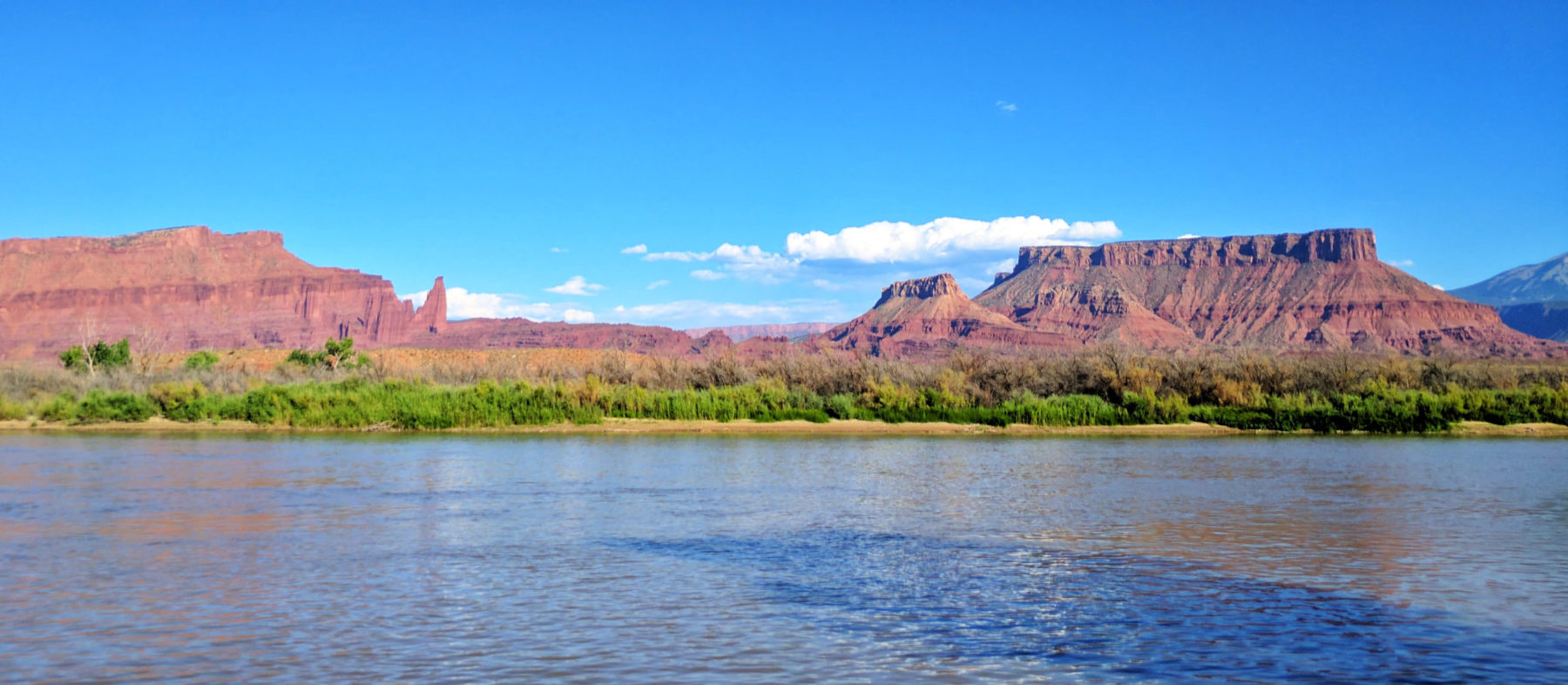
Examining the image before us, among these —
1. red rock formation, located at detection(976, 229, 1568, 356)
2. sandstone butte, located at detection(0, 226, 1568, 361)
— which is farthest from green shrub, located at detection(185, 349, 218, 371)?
red rock formation, located at detection(976, 229, 1568, 356)

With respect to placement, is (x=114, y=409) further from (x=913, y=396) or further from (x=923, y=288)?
(x=923, y=288)

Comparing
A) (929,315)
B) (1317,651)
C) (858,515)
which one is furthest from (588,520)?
(929,315)

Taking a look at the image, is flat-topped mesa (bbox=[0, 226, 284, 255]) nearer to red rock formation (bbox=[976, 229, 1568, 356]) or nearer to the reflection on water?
red rock formation (bbox=[976, 229, 1568, 356])

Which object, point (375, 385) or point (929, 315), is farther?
point (929, 315)

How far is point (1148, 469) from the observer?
18594 millimetres

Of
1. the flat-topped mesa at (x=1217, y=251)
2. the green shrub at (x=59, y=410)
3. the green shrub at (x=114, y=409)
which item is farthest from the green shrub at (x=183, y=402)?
the flat-topped mesa at (x=1217, y=251)

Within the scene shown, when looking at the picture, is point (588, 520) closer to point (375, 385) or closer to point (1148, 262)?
point (375, 385)

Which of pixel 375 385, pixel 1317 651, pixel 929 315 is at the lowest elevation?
pixel 1317 651

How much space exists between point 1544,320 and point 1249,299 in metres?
91.2

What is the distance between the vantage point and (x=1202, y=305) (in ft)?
454

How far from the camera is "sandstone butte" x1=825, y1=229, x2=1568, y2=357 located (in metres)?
120

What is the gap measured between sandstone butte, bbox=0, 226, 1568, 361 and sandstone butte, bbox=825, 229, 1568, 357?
27cm

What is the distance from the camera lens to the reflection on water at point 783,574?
21.8 feet

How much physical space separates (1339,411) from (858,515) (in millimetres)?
21558
